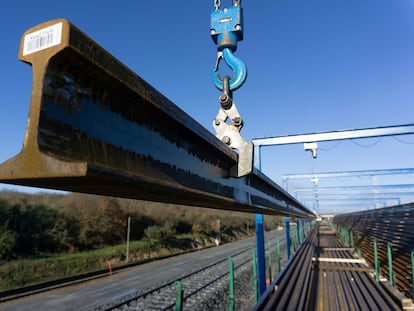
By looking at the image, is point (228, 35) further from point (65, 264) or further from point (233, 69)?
point (65, 264)

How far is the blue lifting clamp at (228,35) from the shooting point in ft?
9.30

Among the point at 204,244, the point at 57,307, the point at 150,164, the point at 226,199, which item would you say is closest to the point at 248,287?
the point at 57,307

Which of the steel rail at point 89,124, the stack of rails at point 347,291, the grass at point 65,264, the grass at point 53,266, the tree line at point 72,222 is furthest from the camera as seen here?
the tree line at point 72,222

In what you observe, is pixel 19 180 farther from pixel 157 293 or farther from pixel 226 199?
Result: pixel 157 293

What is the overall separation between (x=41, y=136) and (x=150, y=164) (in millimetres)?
555

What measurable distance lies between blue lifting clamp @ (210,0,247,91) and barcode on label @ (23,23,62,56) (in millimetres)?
2029

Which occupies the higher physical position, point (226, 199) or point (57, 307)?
point (226, 199)

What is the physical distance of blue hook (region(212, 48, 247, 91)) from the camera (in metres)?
2.75

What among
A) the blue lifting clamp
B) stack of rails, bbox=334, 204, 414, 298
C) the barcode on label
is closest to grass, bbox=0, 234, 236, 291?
stack of rails, bbox=334, 204, 414, 298

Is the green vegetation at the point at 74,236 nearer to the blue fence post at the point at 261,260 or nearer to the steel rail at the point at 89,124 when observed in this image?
the blue fence post at the point at 261,260

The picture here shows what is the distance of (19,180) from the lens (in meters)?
0.90

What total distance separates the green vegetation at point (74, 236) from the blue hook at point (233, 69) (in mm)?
15401

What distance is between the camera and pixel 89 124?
1031 mm

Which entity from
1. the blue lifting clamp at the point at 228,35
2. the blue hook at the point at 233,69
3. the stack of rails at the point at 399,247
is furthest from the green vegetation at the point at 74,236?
the blue lifting clamp at the point at 228,35
